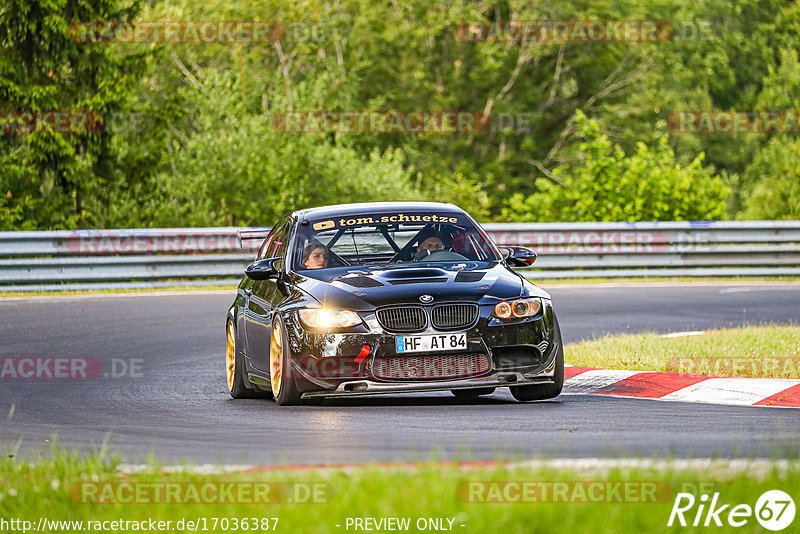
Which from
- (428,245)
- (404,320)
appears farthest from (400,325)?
(428,245)

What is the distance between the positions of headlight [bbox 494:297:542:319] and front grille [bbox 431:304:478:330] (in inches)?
6.9

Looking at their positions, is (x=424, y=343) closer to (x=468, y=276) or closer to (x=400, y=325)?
(x=400, y=325)

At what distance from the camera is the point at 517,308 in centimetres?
958

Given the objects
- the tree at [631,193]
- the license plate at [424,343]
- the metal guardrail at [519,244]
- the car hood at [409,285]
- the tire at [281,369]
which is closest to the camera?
the license plate at [424,343]

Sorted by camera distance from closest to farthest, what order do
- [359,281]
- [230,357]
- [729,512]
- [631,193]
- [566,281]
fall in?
1. [729,512]
2. [359,281]
3. [230,357]
4. [566,281]
5. [631,193]

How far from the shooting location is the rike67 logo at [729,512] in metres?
5.13

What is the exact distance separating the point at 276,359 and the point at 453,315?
1.42 m

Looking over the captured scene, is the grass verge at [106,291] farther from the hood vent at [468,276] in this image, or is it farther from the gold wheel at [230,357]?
the hood vent at [468,276]

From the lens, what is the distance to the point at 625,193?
96.8 feet

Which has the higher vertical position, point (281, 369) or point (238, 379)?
point (281, 369)

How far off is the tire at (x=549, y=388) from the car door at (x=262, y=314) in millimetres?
1871

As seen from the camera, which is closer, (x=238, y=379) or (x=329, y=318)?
(x=329, y=318)

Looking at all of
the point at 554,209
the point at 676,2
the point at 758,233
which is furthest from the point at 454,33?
the point at 758,233

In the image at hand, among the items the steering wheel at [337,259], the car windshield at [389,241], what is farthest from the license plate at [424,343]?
the steering wheel at [337,259]
